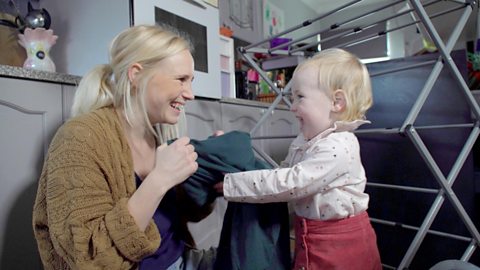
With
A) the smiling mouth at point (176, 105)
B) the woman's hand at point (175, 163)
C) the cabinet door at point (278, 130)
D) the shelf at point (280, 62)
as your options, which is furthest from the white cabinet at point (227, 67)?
the woman's hand at point (175, 163)

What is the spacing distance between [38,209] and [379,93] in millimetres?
1453

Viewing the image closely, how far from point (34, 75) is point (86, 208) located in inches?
18.5

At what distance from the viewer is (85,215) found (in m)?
0.69

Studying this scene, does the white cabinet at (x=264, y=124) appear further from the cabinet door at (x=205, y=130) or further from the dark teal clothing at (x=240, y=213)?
the dark teal clothing at (x=240, y=213)

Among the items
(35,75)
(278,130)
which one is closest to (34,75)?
(35,75)

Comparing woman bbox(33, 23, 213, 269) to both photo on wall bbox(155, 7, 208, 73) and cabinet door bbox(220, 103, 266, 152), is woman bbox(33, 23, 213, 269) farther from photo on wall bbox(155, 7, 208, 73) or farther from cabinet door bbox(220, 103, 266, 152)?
cabinet door bbox(220, 103, 266, 152)

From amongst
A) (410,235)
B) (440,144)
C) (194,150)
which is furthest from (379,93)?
(194,150)

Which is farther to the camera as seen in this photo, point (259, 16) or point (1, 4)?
point (259, 16)

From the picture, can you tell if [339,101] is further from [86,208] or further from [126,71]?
[86,208]

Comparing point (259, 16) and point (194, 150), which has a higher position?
point (259, 16)

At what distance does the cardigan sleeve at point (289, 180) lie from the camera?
826 millimetres

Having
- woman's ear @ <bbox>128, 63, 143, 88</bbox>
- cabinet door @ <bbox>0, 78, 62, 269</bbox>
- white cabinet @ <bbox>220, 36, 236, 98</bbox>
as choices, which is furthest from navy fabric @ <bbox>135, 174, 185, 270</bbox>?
white cabinet @ <bbox>220, 36, 236, 98</bbox>

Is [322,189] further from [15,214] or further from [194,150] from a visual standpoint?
[15,214]

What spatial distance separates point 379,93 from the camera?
5.70 ft
